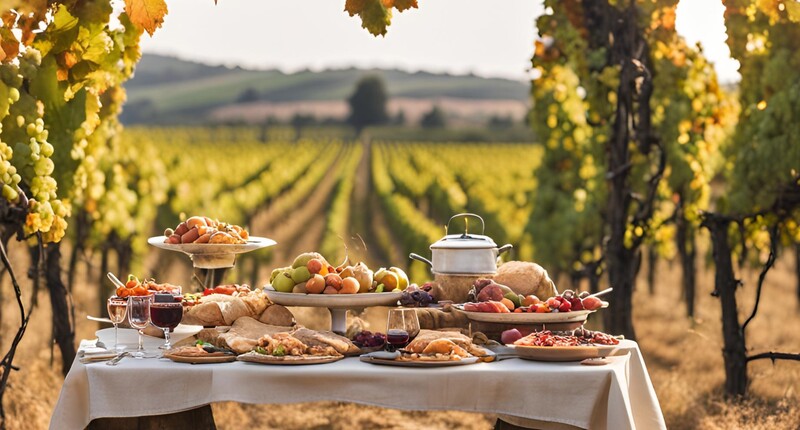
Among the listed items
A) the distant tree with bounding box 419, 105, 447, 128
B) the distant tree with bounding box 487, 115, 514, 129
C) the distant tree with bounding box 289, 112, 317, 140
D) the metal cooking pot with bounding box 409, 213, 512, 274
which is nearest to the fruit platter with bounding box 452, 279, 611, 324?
the metal cooking pot with bounding box 409, 213, 512, 274

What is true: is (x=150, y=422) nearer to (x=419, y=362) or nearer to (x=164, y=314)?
(x=164, y=314)

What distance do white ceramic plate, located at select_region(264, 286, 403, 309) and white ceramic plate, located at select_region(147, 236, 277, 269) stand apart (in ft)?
1.98

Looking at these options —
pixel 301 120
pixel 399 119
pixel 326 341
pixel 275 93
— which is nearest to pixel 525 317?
pixel 326 341

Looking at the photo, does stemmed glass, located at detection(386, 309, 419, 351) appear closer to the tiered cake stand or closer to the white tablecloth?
the white tablecloth

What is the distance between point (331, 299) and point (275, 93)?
109 m

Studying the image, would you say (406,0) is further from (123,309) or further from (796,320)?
(796,320)

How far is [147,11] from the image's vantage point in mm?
3844

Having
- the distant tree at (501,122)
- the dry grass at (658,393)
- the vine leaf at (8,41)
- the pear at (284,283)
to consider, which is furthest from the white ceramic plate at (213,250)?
the distant tree at (501,122)

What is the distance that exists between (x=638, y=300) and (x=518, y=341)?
1105 cm

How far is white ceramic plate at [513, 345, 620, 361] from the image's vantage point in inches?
155

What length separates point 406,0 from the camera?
384 cm

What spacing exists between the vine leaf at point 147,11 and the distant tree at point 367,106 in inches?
4144

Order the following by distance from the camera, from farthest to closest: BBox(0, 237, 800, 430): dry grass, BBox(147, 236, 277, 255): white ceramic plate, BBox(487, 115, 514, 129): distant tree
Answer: BBox(487, 115, 514, 129): distant tree
BBox(0, 237, 800, 430): dry grass
BBox(147, 236, 277, 255): white ceramic plate

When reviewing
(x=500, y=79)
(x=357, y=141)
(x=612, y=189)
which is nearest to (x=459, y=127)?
(x=500, y=79)
